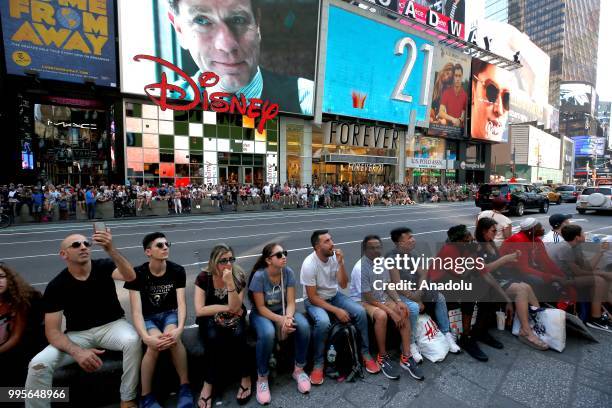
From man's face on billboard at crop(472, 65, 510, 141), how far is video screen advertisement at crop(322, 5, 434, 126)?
11.2 m

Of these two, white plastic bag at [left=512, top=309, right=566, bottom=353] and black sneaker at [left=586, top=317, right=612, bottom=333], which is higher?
white plastic bag at [left=512, top=309, right=566, bottom=353]

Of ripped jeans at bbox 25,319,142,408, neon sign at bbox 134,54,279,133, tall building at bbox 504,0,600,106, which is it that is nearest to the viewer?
ripped jeans at bbox 25,319,142,408

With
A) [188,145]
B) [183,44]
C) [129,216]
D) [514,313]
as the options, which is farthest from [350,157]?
[514,313]

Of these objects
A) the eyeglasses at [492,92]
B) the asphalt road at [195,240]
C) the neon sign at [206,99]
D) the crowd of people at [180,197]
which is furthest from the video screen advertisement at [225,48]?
the eyeglasses at [492,92]

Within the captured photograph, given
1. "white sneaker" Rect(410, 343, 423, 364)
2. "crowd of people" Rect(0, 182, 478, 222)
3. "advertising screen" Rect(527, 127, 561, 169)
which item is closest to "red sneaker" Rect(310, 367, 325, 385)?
"white sneaker" Rect(410, 343, 423, 364)

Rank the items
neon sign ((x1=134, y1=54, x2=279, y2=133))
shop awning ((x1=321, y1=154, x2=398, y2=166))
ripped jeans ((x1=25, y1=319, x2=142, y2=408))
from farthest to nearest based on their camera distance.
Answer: shop awning ((x1=321, y1=154, x2=398, y2=166))
neon sign ((x1=134, y1=54, x2=279, y2=133))
ripped jeans ((x1=25, y1=319, x2=142, y2=408))

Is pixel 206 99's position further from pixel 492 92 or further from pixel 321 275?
pixel 492 92

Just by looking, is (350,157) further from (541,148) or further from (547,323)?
(541,148)

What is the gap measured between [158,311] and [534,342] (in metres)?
4.39

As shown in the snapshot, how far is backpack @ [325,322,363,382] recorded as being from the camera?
10.9ft

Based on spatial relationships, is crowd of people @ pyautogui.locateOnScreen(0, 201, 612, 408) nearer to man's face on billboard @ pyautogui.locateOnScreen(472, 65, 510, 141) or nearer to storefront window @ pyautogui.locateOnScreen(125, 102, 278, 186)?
storefront window @ pyautogui.locateOnScreen(125, 102, 278, 186)

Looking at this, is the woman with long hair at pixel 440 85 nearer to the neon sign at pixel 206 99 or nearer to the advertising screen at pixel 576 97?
the neon sign at pixel 206 99

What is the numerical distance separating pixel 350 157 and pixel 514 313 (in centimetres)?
3088

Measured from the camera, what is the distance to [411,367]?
11.1 feet
